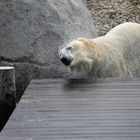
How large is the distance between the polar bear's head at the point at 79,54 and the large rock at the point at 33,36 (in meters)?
1.12

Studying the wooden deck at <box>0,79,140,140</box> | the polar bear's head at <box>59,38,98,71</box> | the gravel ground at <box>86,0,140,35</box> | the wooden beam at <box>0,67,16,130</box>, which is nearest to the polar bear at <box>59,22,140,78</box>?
the polar bear's head at <box>59,38,98,71</box>

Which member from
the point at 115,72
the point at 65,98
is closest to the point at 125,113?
the point at 65,98

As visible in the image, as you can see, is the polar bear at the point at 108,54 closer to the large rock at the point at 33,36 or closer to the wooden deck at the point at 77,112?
the wooden deck at the point at 77,112

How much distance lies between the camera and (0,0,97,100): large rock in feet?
26.5

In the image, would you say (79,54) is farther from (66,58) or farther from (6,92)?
(6,92)

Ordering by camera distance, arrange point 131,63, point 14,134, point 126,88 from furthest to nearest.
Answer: point 131,63 < point 126,88 < point 14,134

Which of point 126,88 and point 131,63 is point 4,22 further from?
point 126,88

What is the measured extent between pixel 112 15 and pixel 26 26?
317cm

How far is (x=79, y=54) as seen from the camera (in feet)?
22.3

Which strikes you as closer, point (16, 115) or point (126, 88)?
point (16, 115)

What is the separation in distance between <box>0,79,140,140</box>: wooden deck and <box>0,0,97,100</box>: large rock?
1.54m

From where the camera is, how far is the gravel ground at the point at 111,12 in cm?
1073

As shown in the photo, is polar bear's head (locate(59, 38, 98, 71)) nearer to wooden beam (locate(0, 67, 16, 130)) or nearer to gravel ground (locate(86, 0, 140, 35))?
wooden beam (locate(0, 67, 16, 130))

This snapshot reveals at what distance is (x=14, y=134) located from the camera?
4766mm
